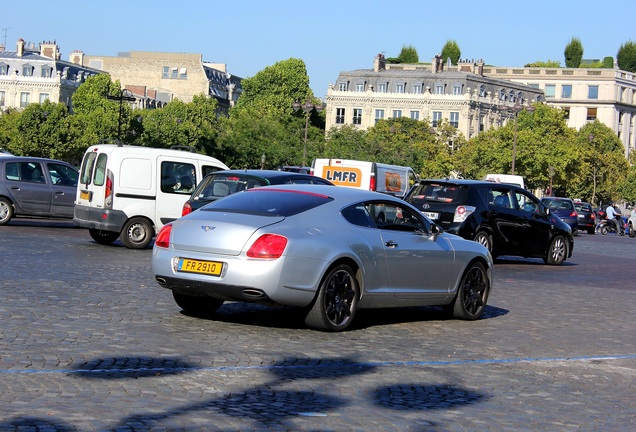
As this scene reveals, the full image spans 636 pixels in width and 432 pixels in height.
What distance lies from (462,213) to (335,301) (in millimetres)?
11587

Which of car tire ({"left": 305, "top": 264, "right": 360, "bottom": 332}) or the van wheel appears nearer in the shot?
car tire ({"left": 305, "top": 264, "right": 360, "bottom": 332})

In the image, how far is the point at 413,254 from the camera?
12.2m

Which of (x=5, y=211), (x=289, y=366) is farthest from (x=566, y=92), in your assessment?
(x=289, y=366)

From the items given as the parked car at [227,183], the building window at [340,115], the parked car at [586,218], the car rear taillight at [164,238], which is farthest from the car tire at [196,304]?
the building window at [340,115]

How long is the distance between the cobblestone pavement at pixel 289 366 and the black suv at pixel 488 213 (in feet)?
23.8

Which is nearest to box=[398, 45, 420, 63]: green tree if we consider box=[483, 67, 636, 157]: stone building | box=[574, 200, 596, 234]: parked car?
box=[483, 67, 636, 157]: stone building

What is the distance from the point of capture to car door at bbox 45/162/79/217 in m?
26.3

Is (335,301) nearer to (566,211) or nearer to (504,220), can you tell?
(504,220)

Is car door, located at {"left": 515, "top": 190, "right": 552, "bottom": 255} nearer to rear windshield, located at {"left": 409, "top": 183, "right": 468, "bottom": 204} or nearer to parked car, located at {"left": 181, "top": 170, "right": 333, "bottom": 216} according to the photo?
rear windshield, located at {"left": 409, "top": 183, "right": 468, "bottom": 204}

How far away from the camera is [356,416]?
7.12 metres

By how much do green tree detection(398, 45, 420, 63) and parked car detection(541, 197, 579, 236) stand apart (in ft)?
463

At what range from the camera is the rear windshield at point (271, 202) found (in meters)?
11.2

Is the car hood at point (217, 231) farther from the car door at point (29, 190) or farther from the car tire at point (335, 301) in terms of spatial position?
the car door at point (29, 190)

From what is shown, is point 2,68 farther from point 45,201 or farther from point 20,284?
point 20,284
